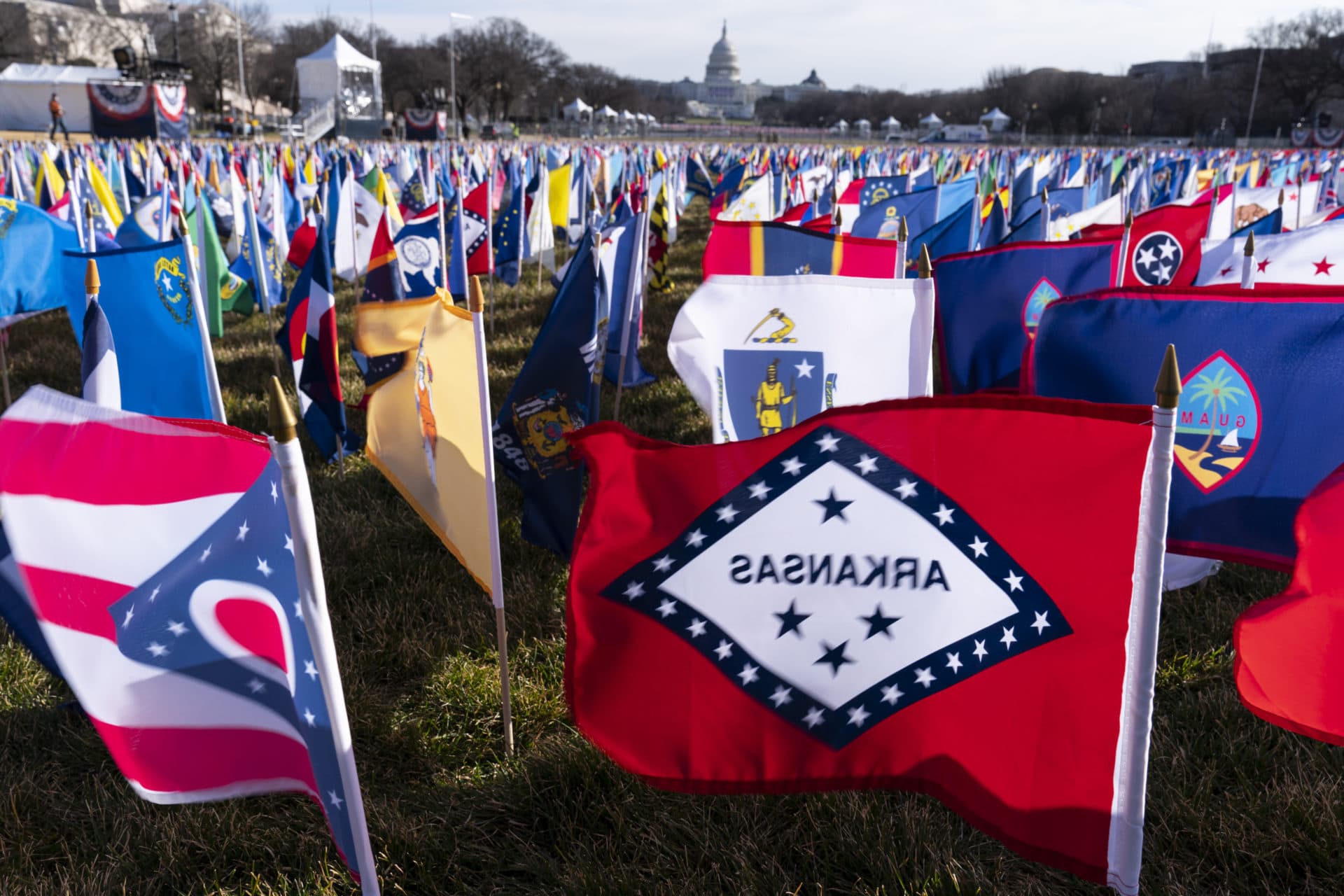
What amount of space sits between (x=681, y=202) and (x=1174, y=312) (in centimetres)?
1823

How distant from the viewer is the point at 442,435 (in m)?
3.88

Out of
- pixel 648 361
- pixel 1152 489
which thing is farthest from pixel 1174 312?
pixel 648 361

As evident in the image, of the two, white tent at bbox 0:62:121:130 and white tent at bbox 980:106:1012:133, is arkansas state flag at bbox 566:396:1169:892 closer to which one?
white tent at bbox 0:62:121:130

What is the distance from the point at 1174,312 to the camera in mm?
3637

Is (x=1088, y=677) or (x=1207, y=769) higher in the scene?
(x=1088, y=677)

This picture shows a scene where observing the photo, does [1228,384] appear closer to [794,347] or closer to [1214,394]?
[1214,394]

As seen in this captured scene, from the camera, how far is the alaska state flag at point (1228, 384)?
11.4 feet

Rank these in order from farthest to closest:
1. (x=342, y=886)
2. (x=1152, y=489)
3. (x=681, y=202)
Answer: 1. (x=681, y=202)
2. (x=342, y=886)
3. (x=1152, y=489)

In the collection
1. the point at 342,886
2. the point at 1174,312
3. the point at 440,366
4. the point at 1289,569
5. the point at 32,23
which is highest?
the point at 32,23

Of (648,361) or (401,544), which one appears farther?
(648,361)

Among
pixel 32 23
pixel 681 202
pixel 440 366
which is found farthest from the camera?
pixel 32 23

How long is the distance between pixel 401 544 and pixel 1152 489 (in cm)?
437

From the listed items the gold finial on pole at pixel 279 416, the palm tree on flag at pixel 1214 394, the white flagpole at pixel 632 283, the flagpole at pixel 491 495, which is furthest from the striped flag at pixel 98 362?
the palm tree on flag at pixel 1214 394

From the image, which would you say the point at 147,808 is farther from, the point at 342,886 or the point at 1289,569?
the point at 1289,569
